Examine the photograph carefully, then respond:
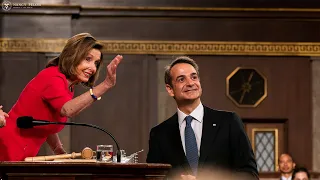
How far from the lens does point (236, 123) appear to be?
4.31 metres

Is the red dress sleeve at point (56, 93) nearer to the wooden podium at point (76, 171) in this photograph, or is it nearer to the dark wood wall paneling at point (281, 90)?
the wooden podium at point (76, 171)

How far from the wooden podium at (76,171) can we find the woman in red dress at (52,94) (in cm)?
73

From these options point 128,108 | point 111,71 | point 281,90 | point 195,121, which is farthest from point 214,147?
point 281,90

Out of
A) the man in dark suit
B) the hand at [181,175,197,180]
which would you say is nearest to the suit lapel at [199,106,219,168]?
the man in dark suit

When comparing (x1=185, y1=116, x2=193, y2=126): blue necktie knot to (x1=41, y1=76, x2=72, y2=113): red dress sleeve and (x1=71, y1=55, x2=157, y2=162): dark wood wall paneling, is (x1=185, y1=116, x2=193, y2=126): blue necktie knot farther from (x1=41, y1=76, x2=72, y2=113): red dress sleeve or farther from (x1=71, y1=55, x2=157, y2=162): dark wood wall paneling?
A: (x1=71, y1=55, x2=157, y2=162): dark wood wall paneling

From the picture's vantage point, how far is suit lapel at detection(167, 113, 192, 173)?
13.9ft

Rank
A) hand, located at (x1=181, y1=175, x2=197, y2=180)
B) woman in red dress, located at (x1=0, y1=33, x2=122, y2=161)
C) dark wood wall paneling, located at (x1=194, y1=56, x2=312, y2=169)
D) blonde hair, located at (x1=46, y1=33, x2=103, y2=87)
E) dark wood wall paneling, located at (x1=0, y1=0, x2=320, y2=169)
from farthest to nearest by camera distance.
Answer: dark wood wall paneling, located at (x1=194, y1=56, x2=312, y2=169) < dark wood wall paneling, located at (x1=0, y1=0, x2=320, y2=169) < blonde hair, located at (x1=46, y1=33, x2=103, y2=87) < woman in red dress, located at (x1=0, y1=33, x2=122, y2=161) < hand, located at (x1=181, y1=175, x2=197, y2=180)

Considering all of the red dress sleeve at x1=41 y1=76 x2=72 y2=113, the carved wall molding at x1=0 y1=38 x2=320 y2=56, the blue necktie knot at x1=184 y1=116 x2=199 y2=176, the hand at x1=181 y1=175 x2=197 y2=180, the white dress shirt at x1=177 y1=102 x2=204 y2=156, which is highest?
the carved wall molding at x1=0 y1=38 x2=320 y2=56

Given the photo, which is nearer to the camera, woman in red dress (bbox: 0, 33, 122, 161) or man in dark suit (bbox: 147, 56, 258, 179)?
man in dark suit (bbox: 147, 56, 258, 179)

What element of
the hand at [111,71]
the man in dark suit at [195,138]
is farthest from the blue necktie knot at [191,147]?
the hand at [111,71]

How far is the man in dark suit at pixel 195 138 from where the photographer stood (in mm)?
4215

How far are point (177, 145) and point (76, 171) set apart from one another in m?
0.93

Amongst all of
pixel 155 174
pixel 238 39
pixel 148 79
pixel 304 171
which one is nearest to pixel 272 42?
pixel 238 39

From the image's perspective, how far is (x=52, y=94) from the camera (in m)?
4.32
